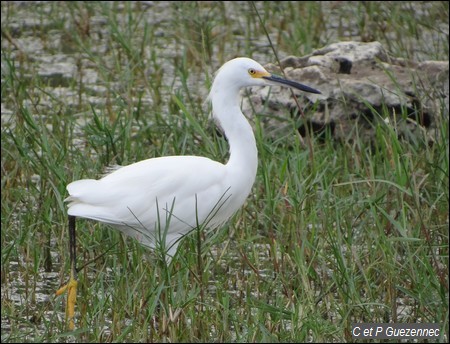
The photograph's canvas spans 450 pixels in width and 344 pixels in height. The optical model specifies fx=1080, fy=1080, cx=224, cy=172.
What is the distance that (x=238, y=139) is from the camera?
424 centimetres

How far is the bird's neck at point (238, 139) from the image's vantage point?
423 cm

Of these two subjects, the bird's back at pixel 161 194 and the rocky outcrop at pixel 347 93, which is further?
the rocky outcrop at pixel 347 93

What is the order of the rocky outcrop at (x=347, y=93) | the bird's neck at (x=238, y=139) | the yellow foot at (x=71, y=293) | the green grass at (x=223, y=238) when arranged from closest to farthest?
the green grass at (x=223, y=238) < the yellow foot at (x=71, y=293) < the bird's neck at (x=238, y=139) < the rocky outcrop at (x=347, y=93)

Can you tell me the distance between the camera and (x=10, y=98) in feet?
20.3

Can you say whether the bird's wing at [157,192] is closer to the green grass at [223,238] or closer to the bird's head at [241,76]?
the green grass at [223,238]

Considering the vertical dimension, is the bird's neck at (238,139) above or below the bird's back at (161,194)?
above

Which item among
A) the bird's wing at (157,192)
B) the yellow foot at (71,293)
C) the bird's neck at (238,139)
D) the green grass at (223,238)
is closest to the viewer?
the green grass at (223,238)

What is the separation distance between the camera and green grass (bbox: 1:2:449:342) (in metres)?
3.64

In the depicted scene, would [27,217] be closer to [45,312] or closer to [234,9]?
[45,312]

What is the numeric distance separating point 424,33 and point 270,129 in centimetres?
260

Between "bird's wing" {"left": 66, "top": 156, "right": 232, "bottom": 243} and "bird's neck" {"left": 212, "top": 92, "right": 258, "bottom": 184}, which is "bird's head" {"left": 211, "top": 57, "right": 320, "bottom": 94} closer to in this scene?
"bird's neck" {"left": 212, "top": 92, "right": 258, "bottom": 184}

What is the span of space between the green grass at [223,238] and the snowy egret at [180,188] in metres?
0.10

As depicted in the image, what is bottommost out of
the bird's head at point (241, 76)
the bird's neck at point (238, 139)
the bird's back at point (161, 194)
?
the bird's back at point (161, 194)

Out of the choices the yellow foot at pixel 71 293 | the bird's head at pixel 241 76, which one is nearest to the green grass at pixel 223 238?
the yellow foot at pixel 71 293
